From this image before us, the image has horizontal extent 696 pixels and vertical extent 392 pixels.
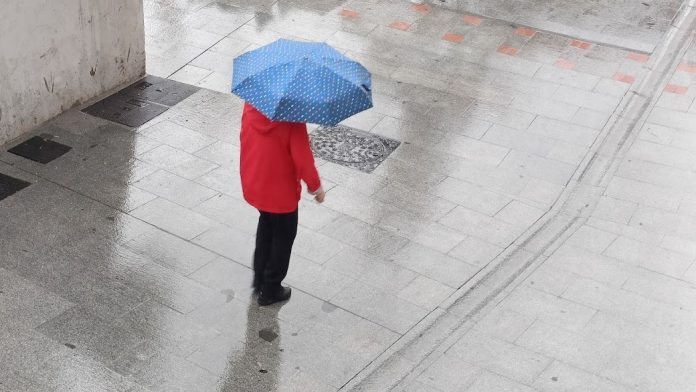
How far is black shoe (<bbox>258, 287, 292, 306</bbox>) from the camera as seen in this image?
23.3 feet

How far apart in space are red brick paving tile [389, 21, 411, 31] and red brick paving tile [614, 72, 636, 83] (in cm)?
259

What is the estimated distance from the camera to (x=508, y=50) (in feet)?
37.7

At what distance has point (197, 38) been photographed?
11.2 meters

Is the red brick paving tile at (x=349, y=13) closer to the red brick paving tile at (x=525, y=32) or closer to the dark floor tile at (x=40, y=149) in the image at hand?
the red brick paving tile at (x=525, y=32)

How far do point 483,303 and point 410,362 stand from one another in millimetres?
928

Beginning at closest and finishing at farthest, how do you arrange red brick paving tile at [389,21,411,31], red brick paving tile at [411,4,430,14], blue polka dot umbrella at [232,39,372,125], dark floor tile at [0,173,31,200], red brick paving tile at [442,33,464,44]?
blue polka dot umbrella at [232,39,372,125]
dark floor tile at [0,173,31,200]
red brick paving tile at [442,33,464,44]
red brick paving tile at [389,21,411,31]
red brick paving tile at [411,4,430,14]

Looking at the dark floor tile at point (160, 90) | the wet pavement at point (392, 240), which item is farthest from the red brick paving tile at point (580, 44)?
the dark floor tile at point (160, 90)

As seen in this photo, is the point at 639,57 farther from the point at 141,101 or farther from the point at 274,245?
the point at 274,245

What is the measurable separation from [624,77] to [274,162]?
5950 mm

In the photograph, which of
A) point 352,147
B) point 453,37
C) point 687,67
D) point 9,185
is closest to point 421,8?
point 453,37

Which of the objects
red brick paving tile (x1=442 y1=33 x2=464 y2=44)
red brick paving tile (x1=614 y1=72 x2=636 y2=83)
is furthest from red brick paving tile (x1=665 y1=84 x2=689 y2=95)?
Result: red brick paving tile (x1=442 y1=33 x2=464 y2=44)

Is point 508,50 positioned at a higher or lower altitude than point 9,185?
higher

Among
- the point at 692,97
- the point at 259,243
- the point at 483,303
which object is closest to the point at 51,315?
the point at 259,243

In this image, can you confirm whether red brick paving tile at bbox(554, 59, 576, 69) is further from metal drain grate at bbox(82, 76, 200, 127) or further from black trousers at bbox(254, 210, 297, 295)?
black trousers at bbox(254, 210, 297, 295)
